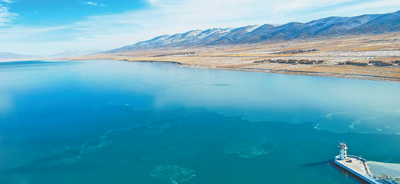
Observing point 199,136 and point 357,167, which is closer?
point 357,167

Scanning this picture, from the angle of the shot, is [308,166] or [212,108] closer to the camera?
[308,166]

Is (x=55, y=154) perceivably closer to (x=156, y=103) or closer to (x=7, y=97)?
(x=156, y=103)

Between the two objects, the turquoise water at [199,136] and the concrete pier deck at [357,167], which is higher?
the turquoise water at [199,136]

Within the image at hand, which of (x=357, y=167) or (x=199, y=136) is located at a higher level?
(x=199, y=136)

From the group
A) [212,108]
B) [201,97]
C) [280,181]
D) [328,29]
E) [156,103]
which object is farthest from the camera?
[328,29]

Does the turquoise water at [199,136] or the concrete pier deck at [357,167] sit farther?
the turquoise water at [199,136]

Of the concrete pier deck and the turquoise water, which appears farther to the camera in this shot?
the turquoise water

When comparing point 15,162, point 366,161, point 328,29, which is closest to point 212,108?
point 366,161

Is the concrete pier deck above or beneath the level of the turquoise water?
beneath
